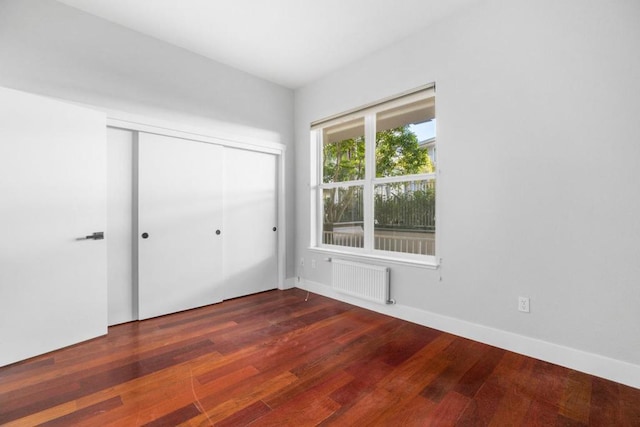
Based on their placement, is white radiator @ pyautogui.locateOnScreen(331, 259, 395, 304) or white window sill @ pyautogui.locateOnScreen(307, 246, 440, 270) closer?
white window sill @ pyautogui.locateOnScreen(307, 246, 440, 270)

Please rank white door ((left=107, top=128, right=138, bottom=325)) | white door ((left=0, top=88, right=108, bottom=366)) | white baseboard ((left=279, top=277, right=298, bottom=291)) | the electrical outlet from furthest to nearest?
white baseboard ((left=279, top=277, right=298, bottom=291))
white door ((left=107, top=128, right=138, bottom=325))
the electrical outlet
white door ((left=0, top=88, right=108, bottom=366))

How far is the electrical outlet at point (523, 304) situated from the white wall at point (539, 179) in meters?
0.04

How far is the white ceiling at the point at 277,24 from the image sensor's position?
271cm

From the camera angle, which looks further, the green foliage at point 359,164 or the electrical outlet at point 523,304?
the green foliage at point 359,164

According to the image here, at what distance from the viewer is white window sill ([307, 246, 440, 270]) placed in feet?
10.00

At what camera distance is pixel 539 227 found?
7.79ft

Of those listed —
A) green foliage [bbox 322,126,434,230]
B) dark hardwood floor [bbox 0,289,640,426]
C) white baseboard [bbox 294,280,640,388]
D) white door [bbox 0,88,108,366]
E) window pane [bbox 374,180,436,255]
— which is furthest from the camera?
green foliage [bbox 322,126,434,230]

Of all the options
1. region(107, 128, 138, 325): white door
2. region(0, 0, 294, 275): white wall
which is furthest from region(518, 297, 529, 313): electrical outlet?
region(107, 128, 138, 325): white door

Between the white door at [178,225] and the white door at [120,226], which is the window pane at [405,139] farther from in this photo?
the white door at [120,226]

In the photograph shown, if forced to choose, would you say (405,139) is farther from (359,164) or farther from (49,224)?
(49,224)

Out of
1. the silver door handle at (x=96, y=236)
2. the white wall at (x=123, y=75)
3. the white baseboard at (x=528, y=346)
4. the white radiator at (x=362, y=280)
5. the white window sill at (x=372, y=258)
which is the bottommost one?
the white baseboard at (x=528, y=346)

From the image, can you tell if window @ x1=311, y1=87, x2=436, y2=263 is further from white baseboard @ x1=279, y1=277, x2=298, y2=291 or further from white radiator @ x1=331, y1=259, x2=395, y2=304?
white baseboard @ x1=279, y1=277, x2=298, y2=291

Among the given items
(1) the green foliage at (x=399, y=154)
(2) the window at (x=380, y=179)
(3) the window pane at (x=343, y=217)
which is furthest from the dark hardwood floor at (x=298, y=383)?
(1) the green foliage at (x=399, y=154)

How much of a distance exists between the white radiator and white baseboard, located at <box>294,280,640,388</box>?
0.50 ft
